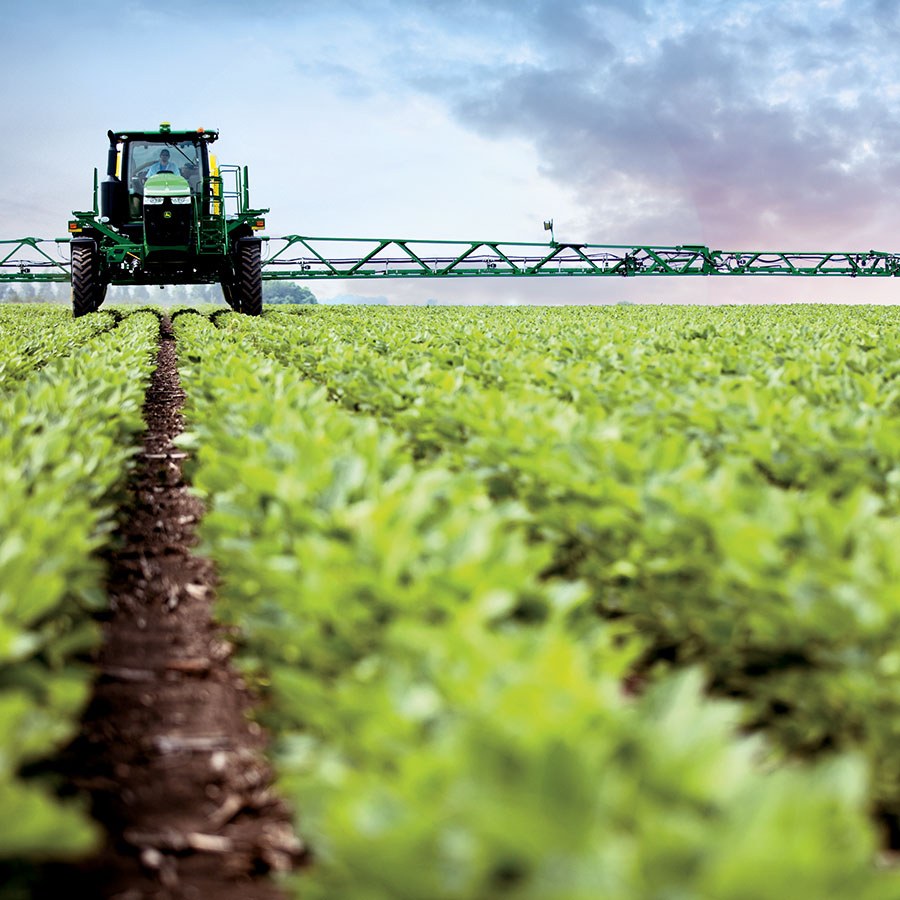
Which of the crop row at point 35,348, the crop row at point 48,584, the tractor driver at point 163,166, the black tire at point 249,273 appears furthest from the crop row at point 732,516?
the tractor driver at point 163,166

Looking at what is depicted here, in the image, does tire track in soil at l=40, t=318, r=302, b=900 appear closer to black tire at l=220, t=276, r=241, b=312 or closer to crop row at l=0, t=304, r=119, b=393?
crop row at l=0, t=304, r=119, b=393

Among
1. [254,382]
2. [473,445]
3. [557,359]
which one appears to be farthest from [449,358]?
[473,445]

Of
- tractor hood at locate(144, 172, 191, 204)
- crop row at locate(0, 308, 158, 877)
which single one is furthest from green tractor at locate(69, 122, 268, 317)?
crop row at locate(0, 308, 158, 877)

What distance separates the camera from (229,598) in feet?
11.0

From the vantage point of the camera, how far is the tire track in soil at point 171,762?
2.36 meters

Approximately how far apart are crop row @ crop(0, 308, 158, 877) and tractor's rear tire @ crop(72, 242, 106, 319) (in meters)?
13.5

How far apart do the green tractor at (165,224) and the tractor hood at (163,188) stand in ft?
0.06

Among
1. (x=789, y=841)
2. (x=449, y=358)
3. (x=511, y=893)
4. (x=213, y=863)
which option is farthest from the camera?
(x=449, y=358)

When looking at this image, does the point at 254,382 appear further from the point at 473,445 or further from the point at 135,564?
the point at 473,445

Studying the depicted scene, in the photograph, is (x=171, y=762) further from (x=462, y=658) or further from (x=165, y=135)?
(x=165, y=135)

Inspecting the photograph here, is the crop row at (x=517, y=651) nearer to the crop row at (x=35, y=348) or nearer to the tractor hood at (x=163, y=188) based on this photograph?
the crop row at (x=35, y=348)

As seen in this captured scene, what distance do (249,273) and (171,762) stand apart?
622 inches

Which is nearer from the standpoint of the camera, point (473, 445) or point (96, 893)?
point (96, 893)

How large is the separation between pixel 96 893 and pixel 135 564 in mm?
2547
